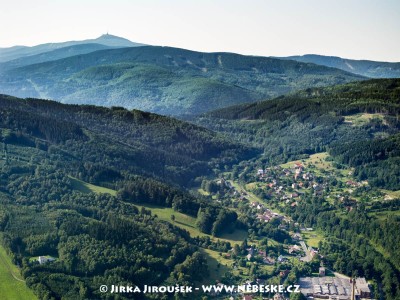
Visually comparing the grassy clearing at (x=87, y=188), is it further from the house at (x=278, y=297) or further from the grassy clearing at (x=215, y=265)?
the house at (x=278, y=297)

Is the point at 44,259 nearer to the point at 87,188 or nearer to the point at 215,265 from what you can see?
the point at 215,265

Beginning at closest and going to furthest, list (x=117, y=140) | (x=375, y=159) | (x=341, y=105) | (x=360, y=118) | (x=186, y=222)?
(x=186, y=222)
(x=375, y=159)
(x=117, y=140)
(x=360, y=118)
(x=341, y=105)

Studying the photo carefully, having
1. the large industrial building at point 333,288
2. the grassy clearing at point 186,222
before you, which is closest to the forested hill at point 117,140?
the grassy clearing at point 186,222

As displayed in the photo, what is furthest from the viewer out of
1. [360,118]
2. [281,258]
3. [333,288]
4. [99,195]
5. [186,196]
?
[360,118]

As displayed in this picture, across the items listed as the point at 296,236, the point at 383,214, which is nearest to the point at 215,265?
the point at 296,236

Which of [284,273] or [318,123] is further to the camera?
[318,123]

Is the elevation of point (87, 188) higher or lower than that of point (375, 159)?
lower
